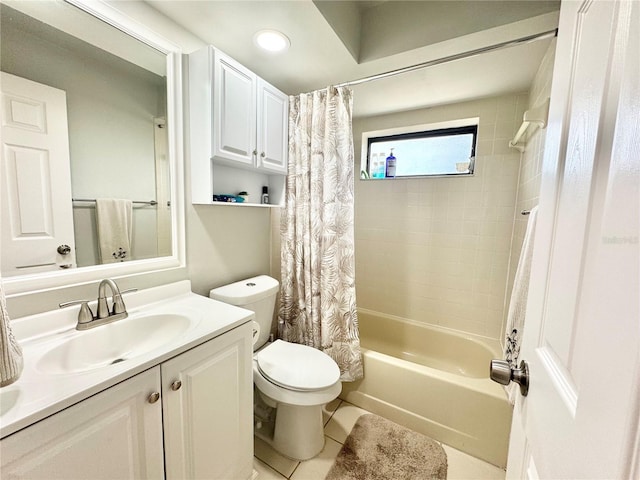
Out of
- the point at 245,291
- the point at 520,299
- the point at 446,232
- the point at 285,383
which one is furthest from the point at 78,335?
the point at 446,232

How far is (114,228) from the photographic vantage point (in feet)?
3.93

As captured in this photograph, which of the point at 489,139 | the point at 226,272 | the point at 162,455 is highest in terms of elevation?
the point at 489,139

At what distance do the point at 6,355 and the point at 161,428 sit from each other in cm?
50

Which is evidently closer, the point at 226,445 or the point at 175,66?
the point at 226,445

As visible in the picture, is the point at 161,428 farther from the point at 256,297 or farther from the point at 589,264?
the point at 589,264

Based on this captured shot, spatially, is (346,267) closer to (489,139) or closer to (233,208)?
(233,208)

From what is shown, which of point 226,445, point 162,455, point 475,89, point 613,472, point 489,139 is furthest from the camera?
point 489,139

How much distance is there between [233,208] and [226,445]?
125 cm

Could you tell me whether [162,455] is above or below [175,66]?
below

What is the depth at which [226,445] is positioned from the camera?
112 centimetres

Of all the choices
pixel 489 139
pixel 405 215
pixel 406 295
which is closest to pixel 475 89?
pixel 489 139

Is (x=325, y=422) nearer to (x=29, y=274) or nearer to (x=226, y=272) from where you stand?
(x=226, y=272)

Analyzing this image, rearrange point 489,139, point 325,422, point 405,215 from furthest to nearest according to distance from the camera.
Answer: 1. point 405,215
2. point 489,139
3. point 325,422

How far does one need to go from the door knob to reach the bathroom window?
1.85m
